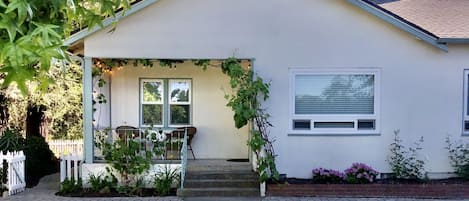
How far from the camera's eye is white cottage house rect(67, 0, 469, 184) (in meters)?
9.75

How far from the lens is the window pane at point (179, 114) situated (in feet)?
40.0

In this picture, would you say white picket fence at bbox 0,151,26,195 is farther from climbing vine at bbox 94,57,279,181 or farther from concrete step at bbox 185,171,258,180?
climbing vine at bbox 94,57,279,181

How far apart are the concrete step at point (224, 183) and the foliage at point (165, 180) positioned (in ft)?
1.06

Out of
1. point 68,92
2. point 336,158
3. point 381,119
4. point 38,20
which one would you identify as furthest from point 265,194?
point 68,92

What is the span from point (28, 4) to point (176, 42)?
6.68 metres

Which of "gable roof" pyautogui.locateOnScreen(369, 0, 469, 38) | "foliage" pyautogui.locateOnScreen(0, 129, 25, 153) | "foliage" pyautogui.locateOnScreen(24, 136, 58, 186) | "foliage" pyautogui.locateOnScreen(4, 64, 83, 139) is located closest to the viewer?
"gable roof" pyautogui.locateOnScreen(369, 0, 469, 38)

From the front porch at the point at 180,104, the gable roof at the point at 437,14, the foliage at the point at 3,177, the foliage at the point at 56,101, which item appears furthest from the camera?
the foliage at the point at 56,101

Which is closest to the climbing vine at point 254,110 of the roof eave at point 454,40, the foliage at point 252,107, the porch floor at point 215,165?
the foliage at point 252,107

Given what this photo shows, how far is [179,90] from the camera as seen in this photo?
12.2 m

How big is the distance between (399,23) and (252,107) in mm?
3657

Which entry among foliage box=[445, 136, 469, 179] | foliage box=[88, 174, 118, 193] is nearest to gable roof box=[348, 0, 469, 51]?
foliage box=[445, 136, 469, 179]

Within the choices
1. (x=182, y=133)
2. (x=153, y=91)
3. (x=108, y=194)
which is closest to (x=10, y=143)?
(x=108, y=194)

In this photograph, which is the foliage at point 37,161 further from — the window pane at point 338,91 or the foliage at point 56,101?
the window pane at point 338,91

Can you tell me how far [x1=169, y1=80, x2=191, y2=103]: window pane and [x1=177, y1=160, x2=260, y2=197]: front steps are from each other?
251 centimetres
